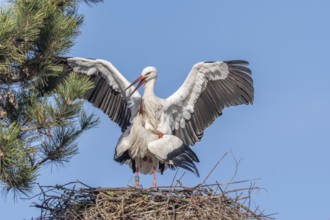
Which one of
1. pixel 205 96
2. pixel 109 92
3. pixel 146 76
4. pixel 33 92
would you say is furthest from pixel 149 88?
pixel 33 92

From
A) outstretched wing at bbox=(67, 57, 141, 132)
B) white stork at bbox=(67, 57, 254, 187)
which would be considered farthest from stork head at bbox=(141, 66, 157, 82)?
outstretched wing at bbox=(67, 57, 141, 132)

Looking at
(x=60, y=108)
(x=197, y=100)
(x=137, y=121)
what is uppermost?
(x=197, y=100)

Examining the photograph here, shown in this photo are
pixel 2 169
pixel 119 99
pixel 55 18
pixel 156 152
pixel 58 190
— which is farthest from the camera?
pixel 119 99

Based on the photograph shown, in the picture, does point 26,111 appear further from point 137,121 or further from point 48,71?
point 137,121

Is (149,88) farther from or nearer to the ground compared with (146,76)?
nearer to the ground

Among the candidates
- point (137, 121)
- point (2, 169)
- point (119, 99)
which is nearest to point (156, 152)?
point (137, 121)

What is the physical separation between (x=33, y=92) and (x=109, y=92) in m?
2.57

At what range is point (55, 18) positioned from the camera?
22.8ft

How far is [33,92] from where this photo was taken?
6867 mm

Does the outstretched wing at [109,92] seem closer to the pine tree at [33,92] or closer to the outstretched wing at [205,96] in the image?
the outstretched wing at [205,96]

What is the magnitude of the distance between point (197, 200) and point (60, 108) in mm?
1571

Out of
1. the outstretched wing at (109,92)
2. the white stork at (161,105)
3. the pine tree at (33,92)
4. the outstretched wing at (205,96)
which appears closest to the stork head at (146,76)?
the white stork at (161,105)

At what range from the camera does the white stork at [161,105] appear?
28.6ft

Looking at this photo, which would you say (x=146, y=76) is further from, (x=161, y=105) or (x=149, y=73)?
(x=161, y=105)
